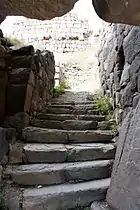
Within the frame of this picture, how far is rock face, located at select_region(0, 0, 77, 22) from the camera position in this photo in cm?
116

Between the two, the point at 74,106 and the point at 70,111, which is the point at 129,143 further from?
the point at 74,106

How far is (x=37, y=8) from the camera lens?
1.21 metres

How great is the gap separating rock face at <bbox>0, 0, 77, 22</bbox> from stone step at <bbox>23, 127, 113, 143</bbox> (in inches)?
66.2

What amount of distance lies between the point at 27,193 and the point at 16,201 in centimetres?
12

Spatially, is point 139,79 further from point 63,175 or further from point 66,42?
point 66,42

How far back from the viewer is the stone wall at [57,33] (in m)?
10.7

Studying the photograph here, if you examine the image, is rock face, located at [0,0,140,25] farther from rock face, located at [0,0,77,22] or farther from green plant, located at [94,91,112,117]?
green plant, located at [94,91,112,117]

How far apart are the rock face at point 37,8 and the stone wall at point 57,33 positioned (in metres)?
9.36

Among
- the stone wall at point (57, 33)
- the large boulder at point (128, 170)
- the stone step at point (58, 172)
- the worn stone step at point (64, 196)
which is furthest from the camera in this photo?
the stone wall at point (57, 33)

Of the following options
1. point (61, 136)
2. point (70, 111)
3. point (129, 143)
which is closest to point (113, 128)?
point (61, 136)

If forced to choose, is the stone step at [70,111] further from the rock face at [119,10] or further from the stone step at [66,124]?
the rock face at [119,10]

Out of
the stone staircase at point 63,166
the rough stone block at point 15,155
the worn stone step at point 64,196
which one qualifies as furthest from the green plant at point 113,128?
the rough stone block at point 15,155

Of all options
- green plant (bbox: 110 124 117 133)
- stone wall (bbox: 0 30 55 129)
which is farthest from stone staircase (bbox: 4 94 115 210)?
stone wall (bbox: 0 30 55 129)

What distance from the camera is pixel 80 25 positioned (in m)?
11.4
